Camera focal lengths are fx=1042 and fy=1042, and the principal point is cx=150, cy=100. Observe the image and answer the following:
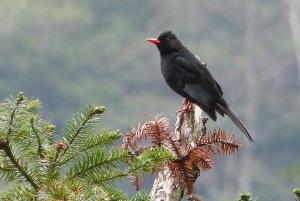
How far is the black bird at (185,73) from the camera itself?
6312 millimetres

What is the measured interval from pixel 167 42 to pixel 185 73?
35 cm

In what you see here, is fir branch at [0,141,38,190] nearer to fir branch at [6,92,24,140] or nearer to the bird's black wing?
fir branch at [6,92,24,140]

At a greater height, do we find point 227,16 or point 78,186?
point 227,16

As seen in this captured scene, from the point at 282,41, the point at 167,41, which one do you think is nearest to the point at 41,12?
the point at 282,41

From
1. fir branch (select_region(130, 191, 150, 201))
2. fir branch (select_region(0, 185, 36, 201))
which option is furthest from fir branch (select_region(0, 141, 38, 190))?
fir branch (select_region(130, 191, 150, 201))

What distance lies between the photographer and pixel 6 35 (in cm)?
7906

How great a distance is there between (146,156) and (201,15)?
81.2 meters

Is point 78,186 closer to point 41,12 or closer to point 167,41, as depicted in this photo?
point 167,41

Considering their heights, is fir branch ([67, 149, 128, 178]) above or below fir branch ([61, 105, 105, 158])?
below

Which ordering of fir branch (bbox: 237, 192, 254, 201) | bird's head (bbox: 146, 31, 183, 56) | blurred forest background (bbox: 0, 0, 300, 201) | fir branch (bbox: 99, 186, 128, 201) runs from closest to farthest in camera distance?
fir branch (bbox: 237, 192, 254, 201) → fir branch (bbox: 99, 186, 128, 201) → bird's head (bbox: 146, 31, 183, 56) → blurred forest background (bbox: 0, 0, 300, 201)

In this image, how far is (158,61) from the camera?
244ft

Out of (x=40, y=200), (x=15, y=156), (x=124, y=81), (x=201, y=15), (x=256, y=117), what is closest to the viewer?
(x=40, y=200)

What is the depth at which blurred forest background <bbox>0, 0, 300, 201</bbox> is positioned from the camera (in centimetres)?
6688

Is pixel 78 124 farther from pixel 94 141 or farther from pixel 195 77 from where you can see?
pixel 195 77
